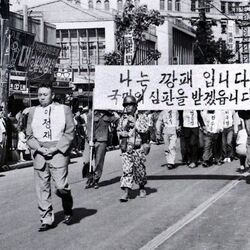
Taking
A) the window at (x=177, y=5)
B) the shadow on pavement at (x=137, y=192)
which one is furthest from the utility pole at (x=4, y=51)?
the window at (x=177, y=5)

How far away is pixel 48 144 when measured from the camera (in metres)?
7.63

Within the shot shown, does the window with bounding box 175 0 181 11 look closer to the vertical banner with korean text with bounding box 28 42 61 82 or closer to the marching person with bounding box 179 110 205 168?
the vertical banner with korean text with bounding box 28 42 61 82

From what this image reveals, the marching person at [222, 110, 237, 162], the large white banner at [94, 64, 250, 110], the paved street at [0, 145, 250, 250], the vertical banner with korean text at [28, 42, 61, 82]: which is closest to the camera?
the paved street at [0, 145, 250, 250]

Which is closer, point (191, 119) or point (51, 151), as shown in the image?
point (51, 151)

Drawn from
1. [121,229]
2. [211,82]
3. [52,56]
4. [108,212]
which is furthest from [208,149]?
[52,56]

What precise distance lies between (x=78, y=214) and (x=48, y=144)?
5.24ft

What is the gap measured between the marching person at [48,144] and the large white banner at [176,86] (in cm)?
378

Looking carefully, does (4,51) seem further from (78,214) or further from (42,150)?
(42,150)

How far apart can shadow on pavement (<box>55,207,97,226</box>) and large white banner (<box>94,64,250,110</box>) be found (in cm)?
278

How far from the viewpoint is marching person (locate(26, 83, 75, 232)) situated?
7570mm

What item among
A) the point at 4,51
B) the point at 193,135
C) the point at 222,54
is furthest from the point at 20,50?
the point at 222,54

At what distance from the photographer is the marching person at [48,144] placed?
7570 millimetres

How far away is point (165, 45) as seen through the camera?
79.1 m

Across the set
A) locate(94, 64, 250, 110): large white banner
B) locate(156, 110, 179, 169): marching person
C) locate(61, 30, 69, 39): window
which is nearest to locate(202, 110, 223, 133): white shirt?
locate(156, 110, 179, 169): marching person
